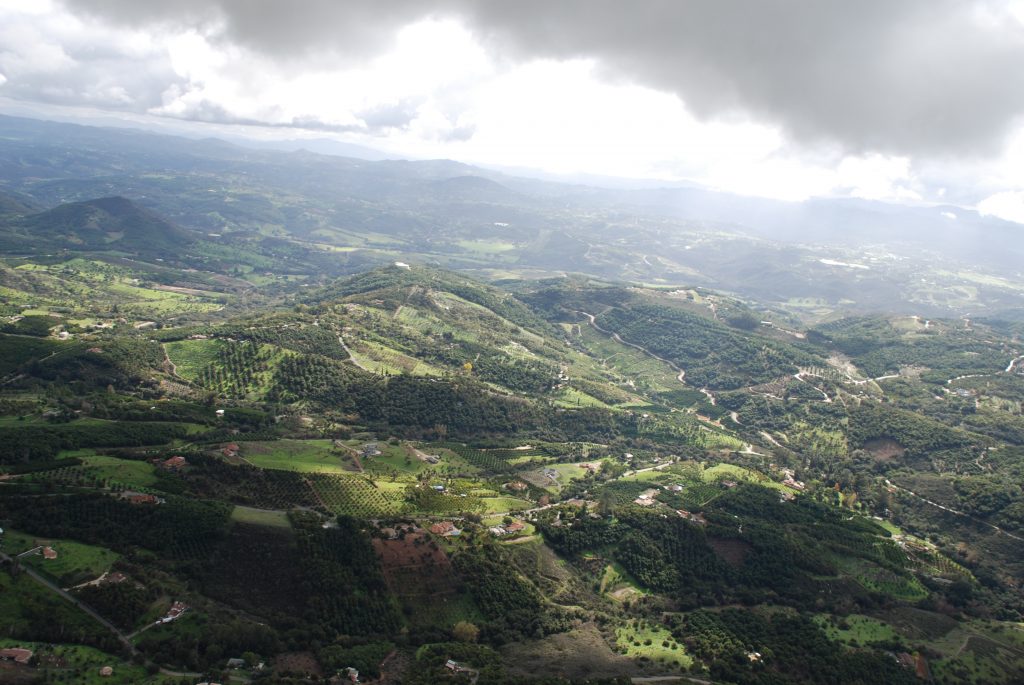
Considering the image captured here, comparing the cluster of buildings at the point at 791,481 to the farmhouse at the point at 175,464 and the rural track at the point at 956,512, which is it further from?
the farmhouse at the point at 175,464

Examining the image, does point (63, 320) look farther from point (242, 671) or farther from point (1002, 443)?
point (1002, 443)

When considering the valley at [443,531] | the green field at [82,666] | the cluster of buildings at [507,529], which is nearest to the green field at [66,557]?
the valley at [443,531]

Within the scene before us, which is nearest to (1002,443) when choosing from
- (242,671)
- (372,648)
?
(372,648)

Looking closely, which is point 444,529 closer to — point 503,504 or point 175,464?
point 503,504

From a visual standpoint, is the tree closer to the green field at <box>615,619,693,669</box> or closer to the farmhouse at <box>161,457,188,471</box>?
the green field at <box>615,619,693,669</box>

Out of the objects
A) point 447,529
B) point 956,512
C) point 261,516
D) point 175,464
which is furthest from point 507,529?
point 956,512
